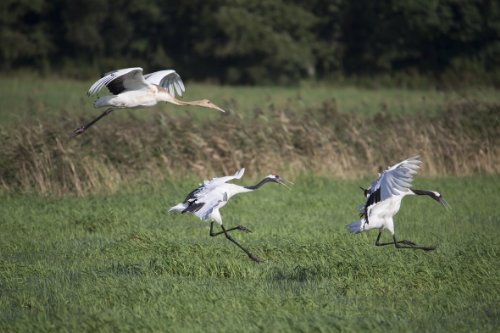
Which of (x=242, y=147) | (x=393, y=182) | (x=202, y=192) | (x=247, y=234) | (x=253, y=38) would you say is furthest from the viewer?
(x=253, y=38)

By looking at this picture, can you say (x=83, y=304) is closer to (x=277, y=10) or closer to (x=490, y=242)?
(x=490, y=242)

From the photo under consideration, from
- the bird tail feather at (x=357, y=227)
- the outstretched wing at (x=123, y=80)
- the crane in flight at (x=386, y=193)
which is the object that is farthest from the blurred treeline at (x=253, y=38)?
the bird tail feather at (x=357, y=227)

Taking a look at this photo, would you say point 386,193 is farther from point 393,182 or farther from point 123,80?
point 123,80

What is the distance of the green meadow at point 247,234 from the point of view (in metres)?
7.96

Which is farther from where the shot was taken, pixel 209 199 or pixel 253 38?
pixel 253 38

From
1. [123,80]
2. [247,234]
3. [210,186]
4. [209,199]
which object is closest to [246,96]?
[247,234]

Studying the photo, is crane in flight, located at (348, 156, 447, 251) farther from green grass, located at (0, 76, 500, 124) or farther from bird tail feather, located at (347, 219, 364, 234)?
green grass, located at (0, 76, 500, 124)

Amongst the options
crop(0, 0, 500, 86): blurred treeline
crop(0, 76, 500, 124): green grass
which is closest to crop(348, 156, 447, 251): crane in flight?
crop(0, 76, 500, 124): green grass

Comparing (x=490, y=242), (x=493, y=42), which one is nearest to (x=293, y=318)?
(x=490, y=242)

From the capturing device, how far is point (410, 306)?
8.23 m

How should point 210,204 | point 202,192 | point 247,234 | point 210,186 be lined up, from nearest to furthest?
point 210,204 → point 202,192 → point 210,186 → point 247,234

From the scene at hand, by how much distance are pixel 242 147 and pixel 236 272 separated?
314 inches

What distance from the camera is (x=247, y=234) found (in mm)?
12586

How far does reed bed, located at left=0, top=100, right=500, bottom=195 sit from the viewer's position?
1590 cm
